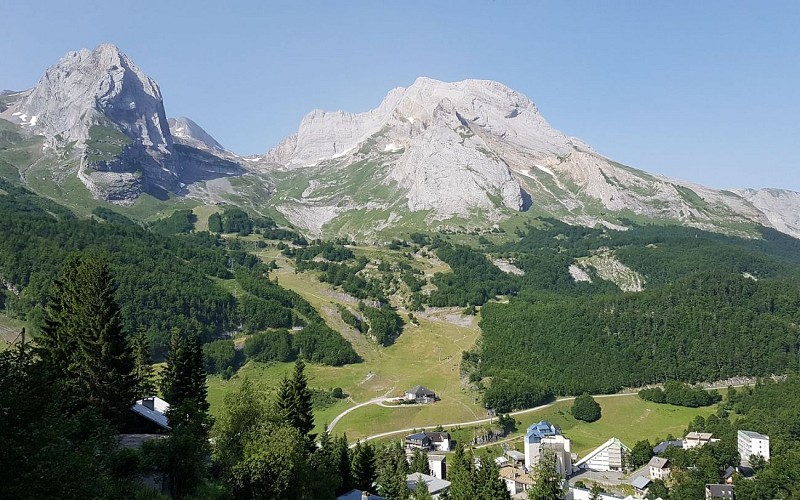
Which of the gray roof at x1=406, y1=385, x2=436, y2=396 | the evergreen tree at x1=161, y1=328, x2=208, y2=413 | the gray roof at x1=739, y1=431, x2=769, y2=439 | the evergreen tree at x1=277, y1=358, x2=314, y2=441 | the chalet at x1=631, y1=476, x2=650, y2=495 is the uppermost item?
the evergreen tree at x1=161, y1=328, x2=208, y2=413

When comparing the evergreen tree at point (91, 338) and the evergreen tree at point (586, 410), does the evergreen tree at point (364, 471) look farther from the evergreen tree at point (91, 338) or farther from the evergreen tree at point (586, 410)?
the evergreen tree at point (586, 410)

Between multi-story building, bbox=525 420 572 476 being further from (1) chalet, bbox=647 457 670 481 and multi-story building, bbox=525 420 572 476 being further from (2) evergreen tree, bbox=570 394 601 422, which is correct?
(1) chalet, bbox=647 457 670 481

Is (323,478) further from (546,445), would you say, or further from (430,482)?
(546,445)

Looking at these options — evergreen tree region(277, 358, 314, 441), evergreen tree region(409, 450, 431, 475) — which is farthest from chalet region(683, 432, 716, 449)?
evergreen tree region(277, 358, 314, 441)

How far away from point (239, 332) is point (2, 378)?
153946mm

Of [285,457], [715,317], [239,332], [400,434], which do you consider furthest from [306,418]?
[715,317]

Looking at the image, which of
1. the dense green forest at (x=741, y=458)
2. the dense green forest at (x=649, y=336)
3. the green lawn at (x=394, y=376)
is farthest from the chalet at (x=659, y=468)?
the dense green forest at (x=649, y=336)

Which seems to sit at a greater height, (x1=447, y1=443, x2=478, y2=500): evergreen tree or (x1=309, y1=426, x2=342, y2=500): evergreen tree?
(x1=309, y1=426, x2=342, y2=500): evergreen tree

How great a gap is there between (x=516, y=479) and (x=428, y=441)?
79.8 feet

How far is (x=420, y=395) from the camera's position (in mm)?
141625

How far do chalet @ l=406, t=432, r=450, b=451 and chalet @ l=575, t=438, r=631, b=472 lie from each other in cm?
2527

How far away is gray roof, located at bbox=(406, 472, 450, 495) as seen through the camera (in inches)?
3455

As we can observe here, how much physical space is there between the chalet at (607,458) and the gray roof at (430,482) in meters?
31.5

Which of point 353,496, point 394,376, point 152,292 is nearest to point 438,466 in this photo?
point 353,496
